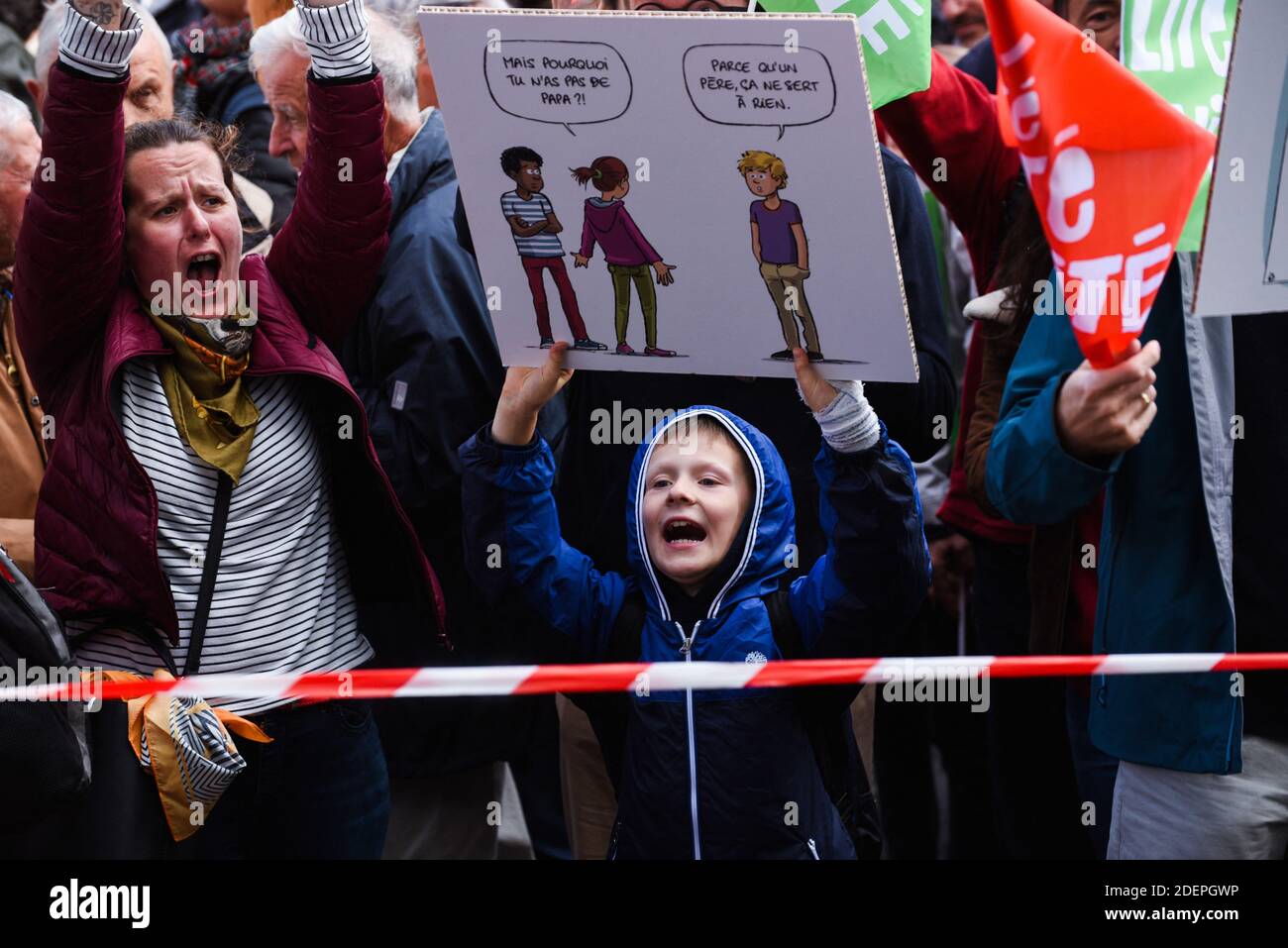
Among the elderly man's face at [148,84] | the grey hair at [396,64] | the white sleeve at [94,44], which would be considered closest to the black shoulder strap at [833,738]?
the white sleeve at [94,44]

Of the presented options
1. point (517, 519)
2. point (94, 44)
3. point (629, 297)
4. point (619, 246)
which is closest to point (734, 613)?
point (517, 519)

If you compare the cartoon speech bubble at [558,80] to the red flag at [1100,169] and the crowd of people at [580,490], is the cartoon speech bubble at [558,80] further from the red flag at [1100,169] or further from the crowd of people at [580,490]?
the red flag at [1100,169]

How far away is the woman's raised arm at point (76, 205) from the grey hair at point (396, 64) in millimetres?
1127

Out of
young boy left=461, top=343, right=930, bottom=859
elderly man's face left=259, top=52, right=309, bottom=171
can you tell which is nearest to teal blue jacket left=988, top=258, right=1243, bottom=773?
young boy left=461, top=343, right=930, bottom=859

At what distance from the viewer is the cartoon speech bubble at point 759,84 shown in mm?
2695

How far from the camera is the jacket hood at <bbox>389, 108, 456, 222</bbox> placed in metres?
4.35

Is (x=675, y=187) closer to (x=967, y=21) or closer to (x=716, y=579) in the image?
(x=716, y=579)

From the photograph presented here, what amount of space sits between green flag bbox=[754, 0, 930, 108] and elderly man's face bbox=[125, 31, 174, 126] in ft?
6.63

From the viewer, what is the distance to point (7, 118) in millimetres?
4043

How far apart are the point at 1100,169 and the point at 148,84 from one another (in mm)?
3048

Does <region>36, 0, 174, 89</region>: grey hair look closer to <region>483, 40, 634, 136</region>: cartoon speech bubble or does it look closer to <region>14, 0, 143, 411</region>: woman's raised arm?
<region>14, 0, 143, 411</region>: woman's raised arm

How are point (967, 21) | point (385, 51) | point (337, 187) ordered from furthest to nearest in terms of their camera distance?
point (967, 21) → point (385, 51) → point (337, 187)

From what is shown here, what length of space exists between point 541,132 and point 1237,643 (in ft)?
5.57

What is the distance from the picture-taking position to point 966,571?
17.0 ft
